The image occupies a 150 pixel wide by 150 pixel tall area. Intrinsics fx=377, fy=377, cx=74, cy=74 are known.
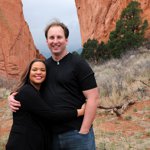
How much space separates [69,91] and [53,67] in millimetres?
267

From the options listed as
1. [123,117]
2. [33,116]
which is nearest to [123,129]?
[123,117]

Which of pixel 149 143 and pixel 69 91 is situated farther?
pixel 149 143

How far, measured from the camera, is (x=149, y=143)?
19.4ft

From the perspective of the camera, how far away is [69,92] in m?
3.25

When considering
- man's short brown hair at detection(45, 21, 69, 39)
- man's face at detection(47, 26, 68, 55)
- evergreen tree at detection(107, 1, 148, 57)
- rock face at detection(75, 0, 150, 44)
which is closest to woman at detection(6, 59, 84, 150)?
man's face at detection(47, 26, 68, 55)

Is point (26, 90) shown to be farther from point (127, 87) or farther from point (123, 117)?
point (127, 87)

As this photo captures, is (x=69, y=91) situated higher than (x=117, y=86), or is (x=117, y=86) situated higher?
(x=69, y=91)

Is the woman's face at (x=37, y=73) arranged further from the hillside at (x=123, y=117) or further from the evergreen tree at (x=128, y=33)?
the evergreen tree at (x=128, y=33)

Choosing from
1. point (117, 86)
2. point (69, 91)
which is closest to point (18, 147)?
point (69, 91)

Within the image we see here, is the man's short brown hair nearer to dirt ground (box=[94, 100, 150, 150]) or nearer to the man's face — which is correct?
the man's face

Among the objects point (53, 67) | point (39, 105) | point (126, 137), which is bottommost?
point (126, 137)

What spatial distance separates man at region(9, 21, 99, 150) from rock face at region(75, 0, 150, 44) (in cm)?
2516

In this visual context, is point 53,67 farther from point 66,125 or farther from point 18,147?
point 18,147

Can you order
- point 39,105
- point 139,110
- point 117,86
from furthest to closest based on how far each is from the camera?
1. point 117,86
2. point 139,110
3. point 39,105
